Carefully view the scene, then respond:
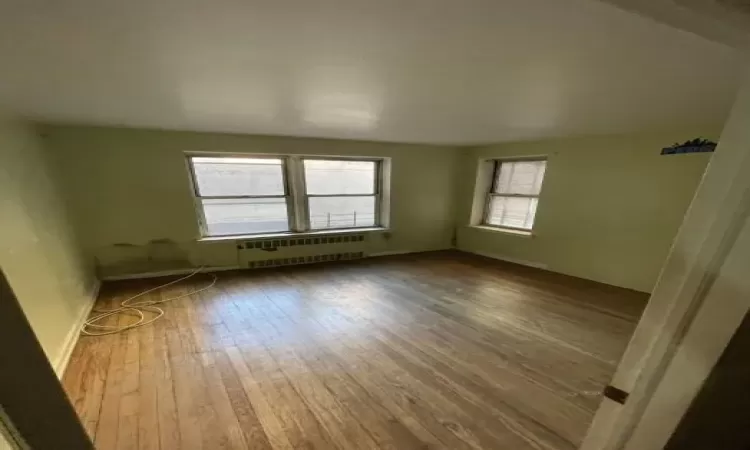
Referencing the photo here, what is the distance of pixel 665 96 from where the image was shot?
175cm

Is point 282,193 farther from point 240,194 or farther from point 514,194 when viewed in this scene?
point 514,194

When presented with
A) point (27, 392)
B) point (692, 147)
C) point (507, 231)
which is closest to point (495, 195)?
point (507, 231)

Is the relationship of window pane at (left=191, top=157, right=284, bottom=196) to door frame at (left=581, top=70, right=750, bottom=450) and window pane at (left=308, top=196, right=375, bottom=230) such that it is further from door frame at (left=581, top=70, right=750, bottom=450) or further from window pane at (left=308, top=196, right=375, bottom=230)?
door frame at (left=581, top=70, right=750, bottom=450)

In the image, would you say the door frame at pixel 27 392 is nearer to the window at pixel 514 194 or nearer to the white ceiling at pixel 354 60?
the white ceiling at pixel 354 60

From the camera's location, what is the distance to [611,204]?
3.43 metres

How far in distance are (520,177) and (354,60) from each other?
4.04 meters

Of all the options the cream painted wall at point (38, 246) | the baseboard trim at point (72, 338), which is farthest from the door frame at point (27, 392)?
the baseboard trim at point (72, 338)

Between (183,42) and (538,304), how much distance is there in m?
3.45

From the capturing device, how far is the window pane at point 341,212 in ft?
14.3

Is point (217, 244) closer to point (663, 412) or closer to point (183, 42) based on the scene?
point (183, 42)

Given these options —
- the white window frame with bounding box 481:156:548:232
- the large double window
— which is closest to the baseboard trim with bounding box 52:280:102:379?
the large double window

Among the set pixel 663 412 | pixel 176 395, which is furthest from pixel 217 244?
pixel 663 412

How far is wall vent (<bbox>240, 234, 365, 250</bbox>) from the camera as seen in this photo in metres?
3.93

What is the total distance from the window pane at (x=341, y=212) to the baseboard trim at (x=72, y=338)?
8.17 ft
